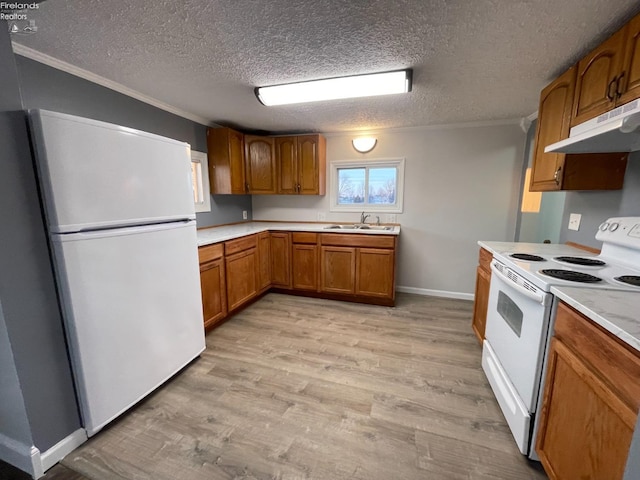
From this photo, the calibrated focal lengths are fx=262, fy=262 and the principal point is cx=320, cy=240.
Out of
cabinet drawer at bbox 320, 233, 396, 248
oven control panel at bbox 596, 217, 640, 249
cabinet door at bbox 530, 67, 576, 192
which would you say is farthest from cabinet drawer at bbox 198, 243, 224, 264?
oven control panel at bbox 596, 217, 640, 249

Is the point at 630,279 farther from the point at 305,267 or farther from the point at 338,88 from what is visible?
the point at 305,267

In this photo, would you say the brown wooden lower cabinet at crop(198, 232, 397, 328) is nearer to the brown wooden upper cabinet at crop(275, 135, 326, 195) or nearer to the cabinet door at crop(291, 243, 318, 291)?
the cabinet door at crop(291, 243, 318, 291)

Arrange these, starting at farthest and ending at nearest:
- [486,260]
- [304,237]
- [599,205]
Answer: [304,237] < [486,260] < [599,205]

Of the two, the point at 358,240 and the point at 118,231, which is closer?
the point at 118,231

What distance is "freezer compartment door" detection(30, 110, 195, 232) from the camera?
3.87 feet

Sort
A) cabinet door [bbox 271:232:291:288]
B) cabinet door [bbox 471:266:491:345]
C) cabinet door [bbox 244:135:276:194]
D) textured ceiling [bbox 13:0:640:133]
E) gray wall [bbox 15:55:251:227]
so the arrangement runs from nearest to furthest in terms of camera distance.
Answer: textured ceiling [bbox 13:0:640:133] → gray wall [bbox 15:55:251:227] → cabinet door [bbox 471:266:491:345] → cabinet door [bbox 271:232:291:288] → cabinet door [bbox 244:135:276:194]

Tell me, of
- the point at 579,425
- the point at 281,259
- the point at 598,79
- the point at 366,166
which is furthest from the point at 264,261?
the point at 598,79

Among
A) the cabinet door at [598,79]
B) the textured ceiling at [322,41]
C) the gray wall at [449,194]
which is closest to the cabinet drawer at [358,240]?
the gray wall at [449,194]

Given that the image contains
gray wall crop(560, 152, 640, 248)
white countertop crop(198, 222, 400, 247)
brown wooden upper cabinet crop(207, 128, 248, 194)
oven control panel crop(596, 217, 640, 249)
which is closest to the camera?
oven control panel crop(596, 217, 640, 249)

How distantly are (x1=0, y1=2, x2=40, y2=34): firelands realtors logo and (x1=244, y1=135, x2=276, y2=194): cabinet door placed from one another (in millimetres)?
2185

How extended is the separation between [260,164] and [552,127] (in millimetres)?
3047

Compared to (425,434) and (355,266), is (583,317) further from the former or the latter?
(355,266)

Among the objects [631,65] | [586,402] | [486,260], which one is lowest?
[586,402]

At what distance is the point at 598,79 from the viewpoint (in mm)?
1467
